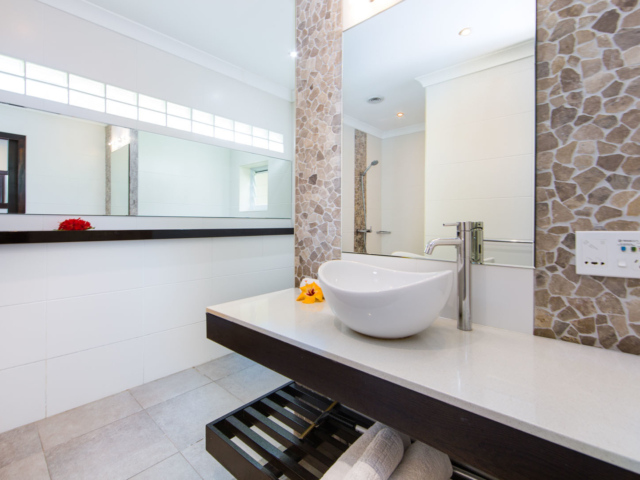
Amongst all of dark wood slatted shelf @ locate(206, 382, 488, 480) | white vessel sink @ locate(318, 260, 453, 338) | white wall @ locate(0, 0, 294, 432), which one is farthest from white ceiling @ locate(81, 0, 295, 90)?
dark wood slatted shelf @ locate(206, 382, 488, 480)

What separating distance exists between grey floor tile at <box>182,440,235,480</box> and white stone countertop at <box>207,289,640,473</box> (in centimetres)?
84

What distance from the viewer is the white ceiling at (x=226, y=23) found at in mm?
2072

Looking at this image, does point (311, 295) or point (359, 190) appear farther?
point (359, 190)

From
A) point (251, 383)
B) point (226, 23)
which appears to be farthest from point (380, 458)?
point (226, 23)

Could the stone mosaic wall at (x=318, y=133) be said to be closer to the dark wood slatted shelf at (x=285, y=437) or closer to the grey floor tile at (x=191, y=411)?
the dark wood slatted shelf at (x=285, y=437)

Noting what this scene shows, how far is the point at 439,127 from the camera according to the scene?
46.8 inches

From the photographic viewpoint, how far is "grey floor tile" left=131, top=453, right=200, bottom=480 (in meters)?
1.37

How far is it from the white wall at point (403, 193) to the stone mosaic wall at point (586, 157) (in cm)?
42

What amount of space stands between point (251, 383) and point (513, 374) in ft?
6.24

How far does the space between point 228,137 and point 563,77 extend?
2597 mm

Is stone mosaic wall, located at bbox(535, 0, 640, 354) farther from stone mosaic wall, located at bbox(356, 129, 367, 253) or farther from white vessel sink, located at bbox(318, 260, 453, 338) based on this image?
stone mosaic wall, located at bbox(356, 129, 367, 253)

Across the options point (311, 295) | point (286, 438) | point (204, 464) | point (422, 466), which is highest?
point (311, 295)

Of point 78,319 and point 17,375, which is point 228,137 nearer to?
point 78,319

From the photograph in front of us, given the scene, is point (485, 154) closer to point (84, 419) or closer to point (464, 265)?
point (464, 265)
